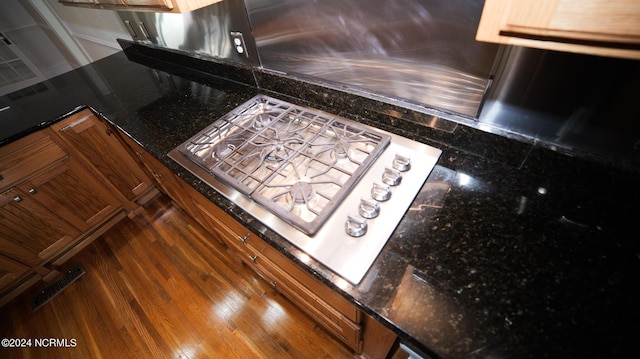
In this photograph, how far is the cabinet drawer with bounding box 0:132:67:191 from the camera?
4.30ft

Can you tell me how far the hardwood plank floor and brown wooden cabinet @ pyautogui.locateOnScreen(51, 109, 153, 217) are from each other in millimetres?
403

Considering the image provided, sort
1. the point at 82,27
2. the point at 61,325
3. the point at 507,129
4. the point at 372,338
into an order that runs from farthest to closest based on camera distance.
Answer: the point at 82,27 → the point at 61,325 → the point at 372,338 → the point at 507,129

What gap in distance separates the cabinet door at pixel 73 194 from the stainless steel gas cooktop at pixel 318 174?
1138 millimetres

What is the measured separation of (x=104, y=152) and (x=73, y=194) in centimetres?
33

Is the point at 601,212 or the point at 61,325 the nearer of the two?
the point at 601,212

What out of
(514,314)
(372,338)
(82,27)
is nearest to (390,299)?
(514,314)

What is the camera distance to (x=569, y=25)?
0.29 meters

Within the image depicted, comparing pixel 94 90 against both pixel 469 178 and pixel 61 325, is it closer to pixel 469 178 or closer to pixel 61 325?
pixel 61 325

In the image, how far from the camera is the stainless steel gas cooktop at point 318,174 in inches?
24.0

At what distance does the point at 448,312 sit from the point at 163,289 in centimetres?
165

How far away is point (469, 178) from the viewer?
72cm

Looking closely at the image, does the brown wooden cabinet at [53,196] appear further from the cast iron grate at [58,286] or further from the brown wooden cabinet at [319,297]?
the brown wooden cabinet at [319,297]

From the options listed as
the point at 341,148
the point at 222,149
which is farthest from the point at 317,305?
the point at 222,149

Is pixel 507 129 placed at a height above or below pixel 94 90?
above
